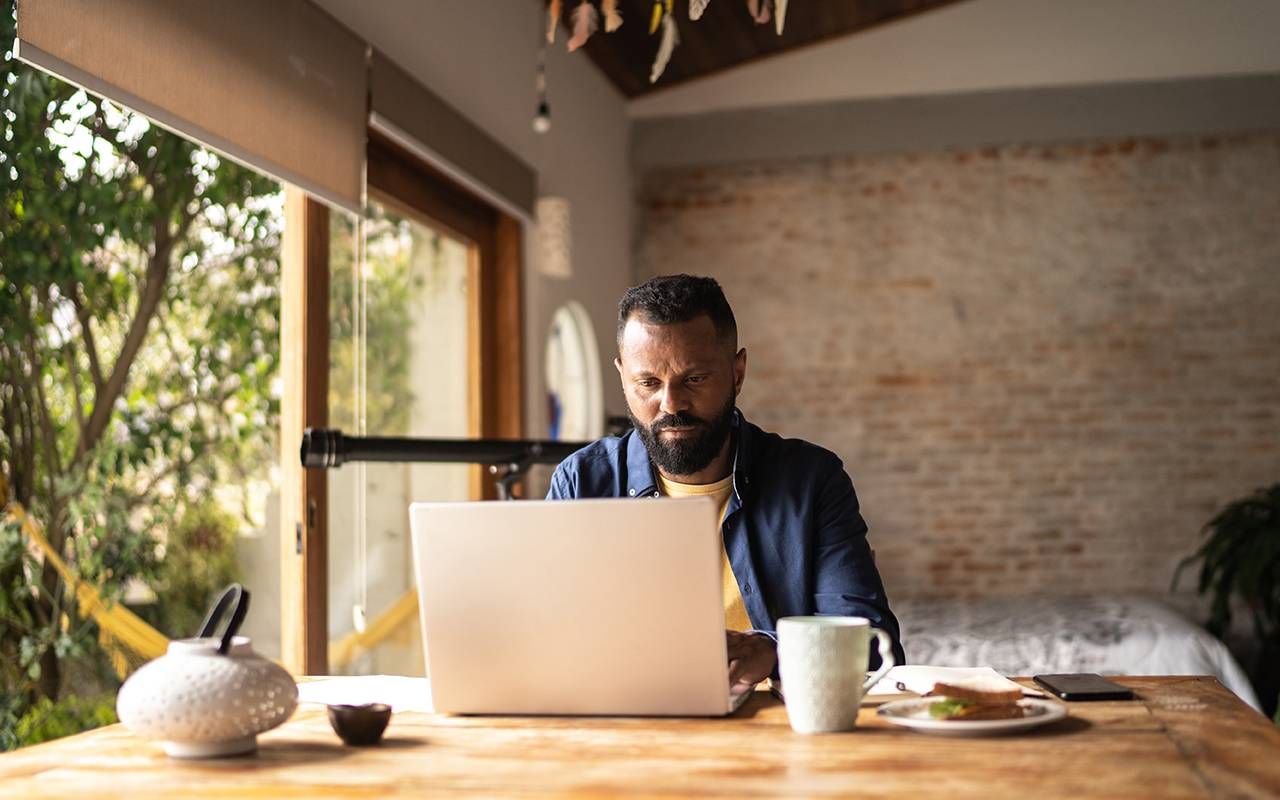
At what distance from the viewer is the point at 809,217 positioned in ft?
19.1

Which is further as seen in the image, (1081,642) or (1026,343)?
(1026,343)

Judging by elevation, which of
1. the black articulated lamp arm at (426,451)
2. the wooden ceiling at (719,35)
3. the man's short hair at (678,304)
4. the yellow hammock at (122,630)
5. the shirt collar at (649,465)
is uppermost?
the wooden ceiling at (719,35)

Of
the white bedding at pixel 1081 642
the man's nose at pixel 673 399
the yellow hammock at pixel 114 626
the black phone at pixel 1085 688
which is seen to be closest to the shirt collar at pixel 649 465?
the man's nose at pixel 673 399

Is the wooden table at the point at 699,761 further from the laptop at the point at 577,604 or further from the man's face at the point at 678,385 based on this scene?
the man's face at the point at 678,385

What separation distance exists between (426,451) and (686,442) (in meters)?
A: 0.81

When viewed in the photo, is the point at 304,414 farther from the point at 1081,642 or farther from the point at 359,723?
the point at 1081,642

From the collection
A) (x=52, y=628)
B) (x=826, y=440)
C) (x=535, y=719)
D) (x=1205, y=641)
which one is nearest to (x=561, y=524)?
(x=535, y=719)

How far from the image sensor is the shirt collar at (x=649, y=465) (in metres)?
2.03

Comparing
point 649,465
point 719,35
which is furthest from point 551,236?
point 649,465

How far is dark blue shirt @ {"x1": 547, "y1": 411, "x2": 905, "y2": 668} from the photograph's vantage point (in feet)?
6.44

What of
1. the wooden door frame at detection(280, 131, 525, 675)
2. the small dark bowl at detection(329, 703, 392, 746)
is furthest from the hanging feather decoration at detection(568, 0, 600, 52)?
the wooden door frame at detection(280, 131, 525, 675)

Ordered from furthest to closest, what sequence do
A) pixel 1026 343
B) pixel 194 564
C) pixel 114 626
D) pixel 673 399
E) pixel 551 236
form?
pixel 1026 343 < pixel 551 236 < pixel 194 564 < pixel 114 626 < pixel 673 399

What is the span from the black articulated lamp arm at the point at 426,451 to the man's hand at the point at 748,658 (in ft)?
3.68

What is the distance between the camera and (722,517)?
6.77 ft
